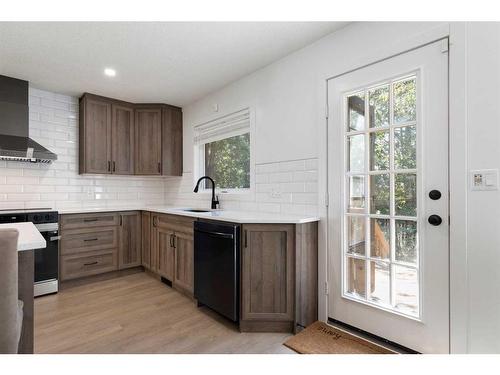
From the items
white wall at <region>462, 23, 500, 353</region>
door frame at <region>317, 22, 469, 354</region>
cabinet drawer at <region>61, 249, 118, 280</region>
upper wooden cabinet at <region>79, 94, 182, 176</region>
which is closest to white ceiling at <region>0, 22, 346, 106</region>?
upper wooden cabinet at <region>79, 94, 182, 176</region>

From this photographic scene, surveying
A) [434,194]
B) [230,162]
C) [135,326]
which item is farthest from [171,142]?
[434,194]

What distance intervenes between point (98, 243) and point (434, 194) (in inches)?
134

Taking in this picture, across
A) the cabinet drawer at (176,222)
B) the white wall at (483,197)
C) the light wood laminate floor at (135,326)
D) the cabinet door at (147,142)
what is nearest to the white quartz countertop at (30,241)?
the light wood laminate floor at (135,326)

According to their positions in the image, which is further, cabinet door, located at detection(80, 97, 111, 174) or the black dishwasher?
cabinet door, located at detection(80, 97, 111, 174)

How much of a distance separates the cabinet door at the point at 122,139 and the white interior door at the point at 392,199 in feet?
9.10

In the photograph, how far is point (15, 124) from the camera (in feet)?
9.50

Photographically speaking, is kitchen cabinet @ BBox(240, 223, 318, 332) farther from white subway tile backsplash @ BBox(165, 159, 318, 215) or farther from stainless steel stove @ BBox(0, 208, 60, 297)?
stainless steel stove @ BBox(0, 208, 60, 297)

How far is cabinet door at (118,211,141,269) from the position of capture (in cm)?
341

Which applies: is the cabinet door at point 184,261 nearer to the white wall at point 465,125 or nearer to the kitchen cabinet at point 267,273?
the kitchen cabinet at point 267,273

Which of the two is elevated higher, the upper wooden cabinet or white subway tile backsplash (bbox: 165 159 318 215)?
the upper wooden cabinet

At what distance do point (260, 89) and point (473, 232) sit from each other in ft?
6.96

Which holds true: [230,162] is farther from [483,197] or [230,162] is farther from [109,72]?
[483,197]

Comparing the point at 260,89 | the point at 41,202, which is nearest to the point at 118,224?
the point at 41,202

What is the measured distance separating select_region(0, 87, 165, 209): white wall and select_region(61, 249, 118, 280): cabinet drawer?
2.54 ft
